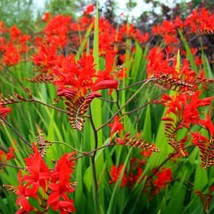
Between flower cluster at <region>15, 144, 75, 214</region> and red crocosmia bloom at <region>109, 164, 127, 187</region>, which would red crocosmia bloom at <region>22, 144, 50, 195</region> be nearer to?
flower cluster at <region>15, 144, 75, 214</region>

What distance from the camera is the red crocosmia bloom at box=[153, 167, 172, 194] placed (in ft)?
5.58

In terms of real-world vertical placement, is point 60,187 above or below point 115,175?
above

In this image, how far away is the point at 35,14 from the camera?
8336mm

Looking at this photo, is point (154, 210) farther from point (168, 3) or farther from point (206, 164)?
point (168, 3)

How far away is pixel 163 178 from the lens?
1705 millimetres

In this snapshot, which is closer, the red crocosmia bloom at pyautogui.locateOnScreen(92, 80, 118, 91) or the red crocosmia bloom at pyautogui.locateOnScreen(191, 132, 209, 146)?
the red crocosmia bloom at pyautogui.locateOnScreen(92, 80, 118, 91)

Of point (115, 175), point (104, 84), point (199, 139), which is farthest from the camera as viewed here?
point (115, 175)

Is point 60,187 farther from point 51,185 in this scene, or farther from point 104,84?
point 104,84

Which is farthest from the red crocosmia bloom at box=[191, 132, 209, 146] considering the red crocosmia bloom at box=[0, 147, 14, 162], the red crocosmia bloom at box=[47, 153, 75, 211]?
the red crocosmia bloom at box=[0, 147, 14, 162]

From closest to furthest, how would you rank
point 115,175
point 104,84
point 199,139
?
point 104,84, point 199,139, point 115,175

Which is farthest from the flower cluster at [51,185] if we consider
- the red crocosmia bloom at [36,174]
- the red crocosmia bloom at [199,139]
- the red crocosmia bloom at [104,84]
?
the red crocosmia bloom at [199,139]

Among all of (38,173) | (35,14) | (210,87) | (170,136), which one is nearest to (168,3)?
(210,87)

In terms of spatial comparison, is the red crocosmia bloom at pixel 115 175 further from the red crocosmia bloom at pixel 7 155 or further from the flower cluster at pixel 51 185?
the flower cluster at pixel 51 185

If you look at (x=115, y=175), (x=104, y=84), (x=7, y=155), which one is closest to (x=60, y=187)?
(x=104, y=84)
